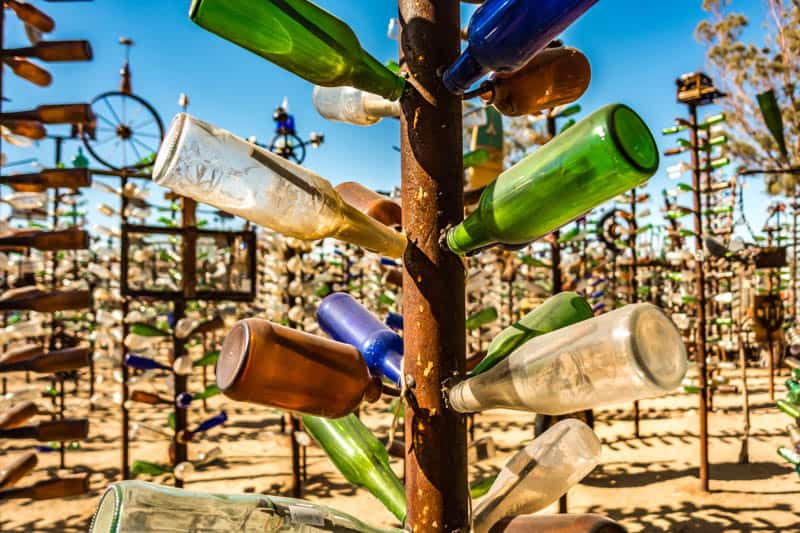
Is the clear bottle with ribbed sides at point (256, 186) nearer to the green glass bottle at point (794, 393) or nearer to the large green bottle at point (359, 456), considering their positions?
the large green bottle at point (359, 456)

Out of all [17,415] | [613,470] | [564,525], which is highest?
[564,525]

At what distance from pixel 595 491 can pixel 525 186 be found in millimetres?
4415

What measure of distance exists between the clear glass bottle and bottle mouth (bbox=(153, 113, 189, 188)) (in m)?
0.34

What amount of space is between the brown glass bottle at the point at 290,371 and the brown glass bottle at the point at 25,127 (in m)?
2.55

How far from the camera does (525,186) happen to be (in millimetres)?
479

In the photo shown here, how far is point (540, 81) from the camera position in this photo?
644 millimetres

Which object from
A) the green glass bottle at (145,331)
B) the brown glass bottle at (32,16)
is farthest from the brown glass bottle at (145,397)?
the brown glass bottle at (32,16)

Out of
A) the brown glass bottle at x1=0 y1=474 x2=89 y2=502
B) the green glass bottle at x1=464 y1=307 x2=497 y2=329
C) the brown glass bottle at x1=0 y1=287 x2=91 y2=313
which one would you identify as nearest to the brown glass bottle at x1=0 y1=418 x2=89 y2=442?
the brown glass bottle at x1=0 y1=474 x2=89 y2=502

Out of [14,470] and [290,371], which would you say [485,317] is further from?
[14,470]

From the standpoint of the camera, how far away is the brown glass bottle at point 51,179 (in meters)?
2.43

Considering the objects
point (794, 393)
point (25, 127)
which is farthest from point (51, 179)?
point (794, 393)

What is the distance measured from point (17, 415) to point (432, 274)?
7.15 ft

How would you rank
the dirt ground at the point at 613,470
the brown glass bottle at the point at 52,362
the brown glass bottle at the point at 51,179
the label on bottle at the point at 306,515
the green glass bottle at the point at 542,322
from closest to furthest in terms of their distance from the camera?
the label on bottle at the point at 306,515
the green glass bottle at the point at 542,322
the brown glass bottle at the point at 52,362
the brown glass bottle at the point at 51,179
the dirt ground at the point at 613,470

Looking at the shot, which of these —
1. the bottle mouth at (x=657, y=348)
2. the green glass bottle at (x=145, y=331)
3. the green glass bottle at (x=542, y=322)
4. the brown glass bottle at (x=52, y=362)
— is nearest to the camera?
the bottle mouth at (x=657, y=348)
